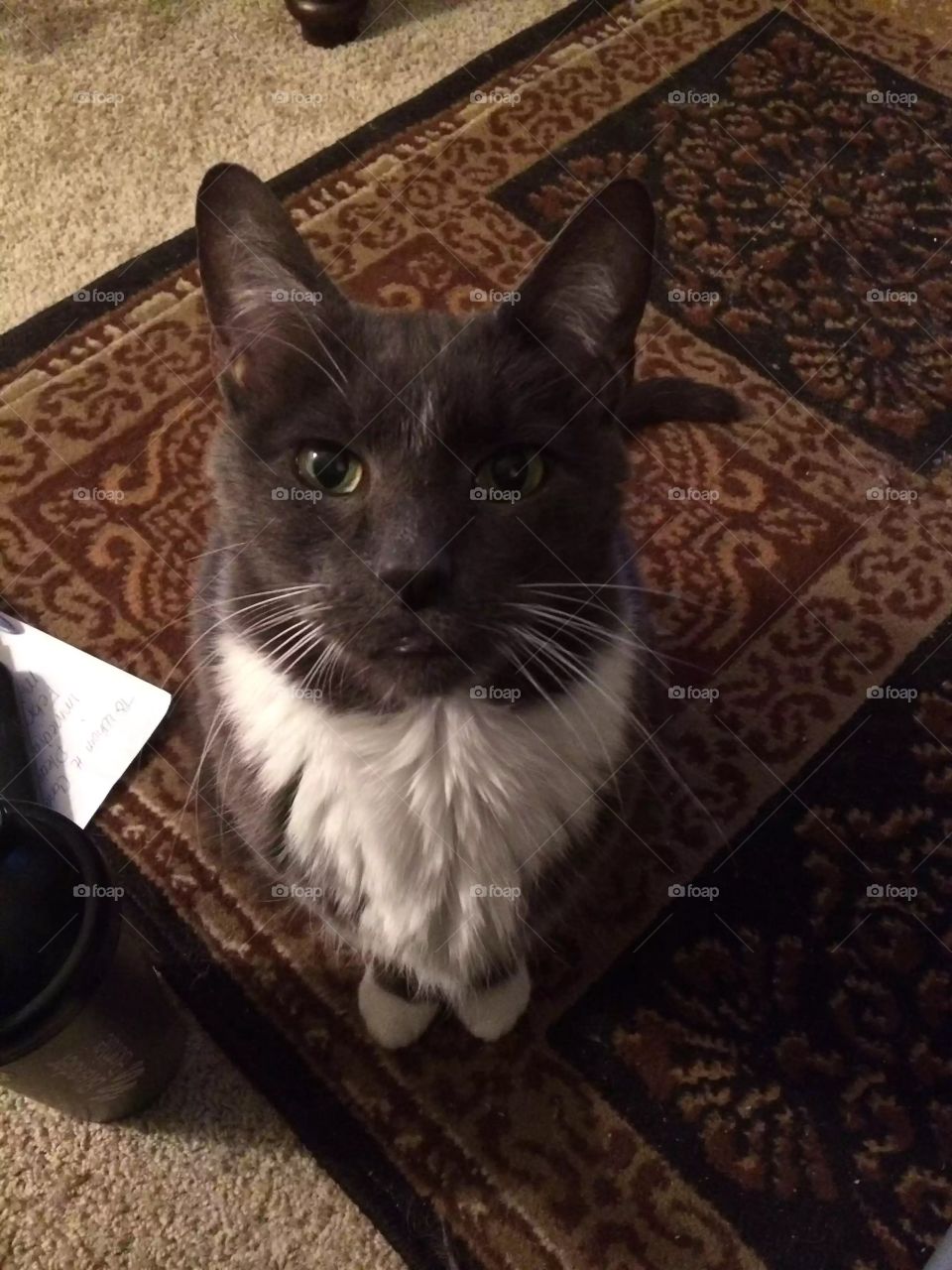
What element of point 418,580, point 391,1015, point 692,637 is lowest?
point 391,1015

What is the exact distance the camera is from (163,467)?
1498 mm

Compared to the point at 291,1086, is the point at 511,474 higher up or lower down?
higher up

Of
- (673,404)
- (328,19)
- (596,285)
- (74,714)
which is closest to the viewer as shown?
(596,285)

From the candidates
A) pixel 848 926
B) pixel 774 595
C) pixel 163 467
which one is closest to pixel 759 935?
pixel 848 926

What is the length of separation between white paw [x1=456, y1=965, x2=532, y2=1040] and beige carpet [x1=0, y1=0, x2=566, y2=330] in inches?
52.4

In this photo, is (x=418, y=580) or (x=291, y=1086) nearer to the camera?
(x=418, y=580)

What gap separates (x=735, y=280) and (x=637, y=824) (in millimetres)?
1015

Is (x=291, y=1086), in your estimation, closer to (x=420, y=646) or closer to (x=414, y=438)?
(x=420, y=646)

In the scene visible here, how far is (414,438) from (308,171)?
1.21m

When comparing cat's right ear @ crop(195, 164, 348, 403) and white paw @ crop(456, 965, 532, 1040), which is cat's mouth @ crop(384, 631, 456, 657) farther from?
white paw @ crop(456, 965, 532, 1040)

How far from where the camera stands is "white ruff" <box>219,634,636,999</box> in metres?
0.88

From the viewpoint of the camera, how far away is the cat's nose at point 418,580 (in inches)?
29.1

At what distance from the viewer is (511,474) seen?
2.73 ft

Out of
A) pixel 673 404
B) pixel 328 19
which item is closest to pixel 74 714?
pixel 673 404
